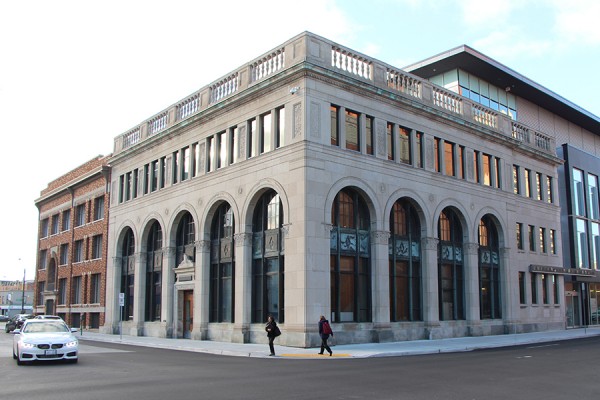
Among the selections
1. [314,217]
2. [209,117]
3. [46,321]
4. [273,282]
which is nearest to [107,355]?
[46,321]

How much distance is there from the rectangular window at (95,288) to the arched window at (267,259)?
23632 millimetres

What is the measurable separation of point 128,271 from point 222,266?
494 inches

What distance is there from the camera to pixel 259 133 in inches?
1243

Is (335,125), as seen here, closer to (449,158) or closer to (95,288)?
(449,158)

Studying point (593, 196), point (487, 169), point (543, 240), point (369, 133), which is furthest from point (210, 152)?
point (593, 196)

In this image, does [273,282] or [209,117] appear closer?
[273,282]

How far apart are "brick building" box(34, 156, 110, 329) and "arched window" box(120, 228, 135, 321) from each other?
13.2 ft

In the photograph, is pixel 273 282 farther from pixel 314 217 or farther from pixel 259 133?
pixel 259 133

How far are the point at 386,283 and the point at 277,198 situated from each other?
7.19 m

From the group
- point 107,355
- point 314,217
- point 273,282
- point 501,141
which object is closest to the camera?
point 107,355

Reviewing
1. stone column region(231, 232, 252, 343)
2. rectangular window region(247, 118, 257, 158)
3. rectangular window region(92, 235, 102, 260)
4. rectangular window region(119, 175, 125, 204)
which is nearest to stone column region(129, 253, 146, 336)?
rectangular window region(119, 175, 125, 204)

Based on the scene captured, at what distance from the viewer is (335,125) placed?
99.4 ft

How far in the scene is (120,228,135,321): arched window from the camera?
141 ft

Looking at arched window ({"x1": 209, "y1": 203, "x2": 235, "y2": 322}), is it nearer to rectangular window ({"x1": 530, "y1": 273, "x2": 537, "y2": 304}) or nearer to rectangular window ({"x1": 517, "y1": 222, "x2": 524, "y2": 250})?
rectangular window ({"x1": 517, "y1": 222, "x2": 524, "y2": 250})
